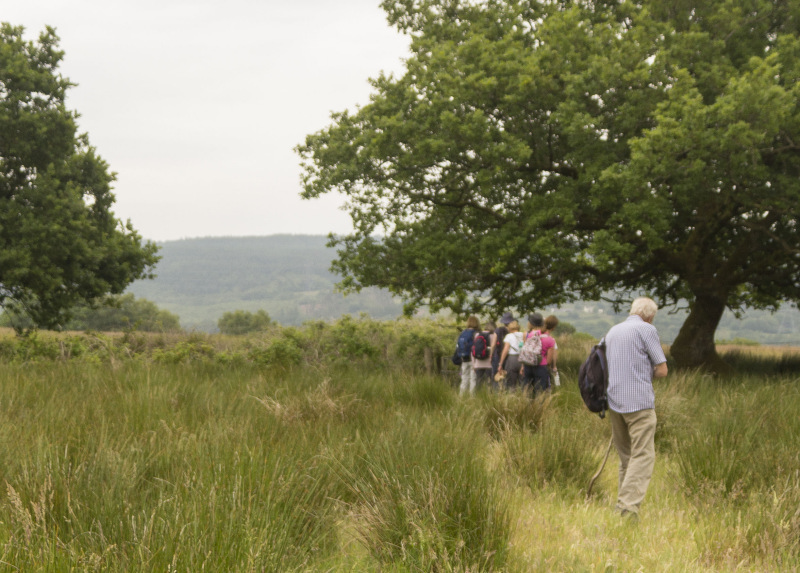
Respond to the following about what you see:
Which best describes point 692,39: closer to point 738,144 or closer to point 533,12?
point 738,144

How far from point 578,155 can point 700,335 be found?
7.22 metres

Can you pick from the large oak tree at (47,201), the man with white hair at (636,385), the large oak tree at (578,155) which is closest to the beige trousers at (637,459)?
the man with white hair at (636,385)

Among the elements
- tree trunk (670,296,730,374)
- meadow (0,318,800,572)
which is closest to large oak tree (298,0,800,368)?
tree trunk (670,296,730,374)

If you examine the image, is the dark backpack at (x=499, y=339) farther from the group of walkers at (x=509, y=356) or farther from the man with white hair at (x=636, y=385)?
the man with white hair at (x=636, y=385)

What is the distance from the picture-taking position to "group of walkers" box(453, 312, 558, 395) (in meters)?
10.8

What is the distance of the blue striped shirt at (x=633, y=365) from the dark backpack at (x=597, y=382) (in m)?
0.13

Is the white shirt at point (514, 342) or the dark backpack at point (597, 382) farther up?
the dark backpack at point (597, 382)

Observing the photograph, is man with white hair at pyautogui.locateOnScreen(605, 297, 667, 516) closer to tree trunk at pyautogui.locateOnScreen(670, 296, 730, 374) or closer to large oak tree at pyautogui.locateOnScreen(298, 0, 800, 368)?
large oak tree at pyautogui.locateOnScreen(298, 0, 800, 368)

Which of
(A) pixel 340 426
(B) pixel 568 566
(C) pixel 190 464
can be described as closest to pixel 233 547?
(C) pixel 190 464

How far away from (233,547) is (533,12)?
18581 mm

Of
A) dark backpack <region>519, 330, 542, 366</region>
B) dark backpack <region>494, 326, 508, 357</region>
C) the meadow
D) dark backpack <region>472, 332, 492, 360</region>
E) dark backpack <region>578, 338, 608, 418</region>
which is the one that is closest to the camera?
the meadow

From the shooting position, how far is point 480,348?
12.7 metres

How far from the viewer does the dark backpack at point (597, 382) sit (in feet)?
19.6

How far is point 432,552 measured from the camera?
3.65 metres
